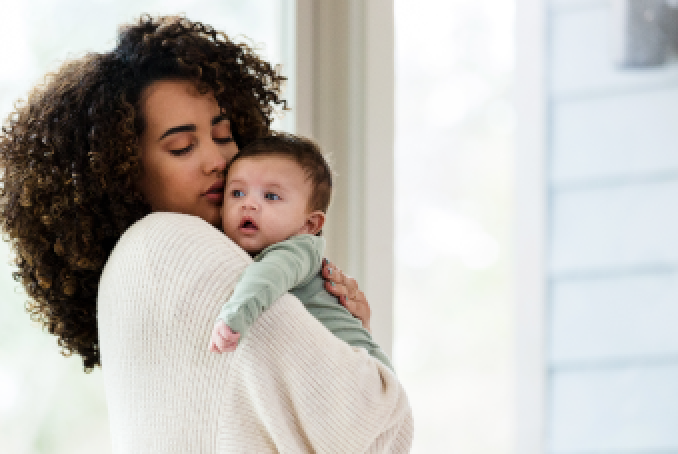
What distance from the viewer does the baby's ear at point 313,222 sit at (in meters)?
1.33

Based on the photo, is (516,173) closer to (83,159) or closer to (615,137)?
(615,137)

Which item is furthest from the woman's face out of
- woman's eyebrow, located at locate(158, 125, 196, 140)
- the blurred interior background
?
the blurred interior background

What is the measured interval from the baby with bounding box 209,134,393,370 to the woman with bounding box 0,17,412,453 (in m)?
0.05

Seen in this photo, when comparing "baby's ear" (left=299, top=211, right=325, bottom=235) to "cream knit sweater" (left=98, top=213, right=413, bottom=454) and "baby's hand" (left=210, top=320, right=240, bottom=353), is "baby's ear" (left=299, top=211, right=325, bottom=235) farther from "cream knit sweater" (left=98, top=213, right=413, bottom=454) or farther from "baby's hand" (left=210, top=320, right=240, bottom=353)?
"baby's hand" (left=210, top=320, right=240, bottom=353)

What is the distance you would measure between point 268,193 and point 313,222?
0.38ft

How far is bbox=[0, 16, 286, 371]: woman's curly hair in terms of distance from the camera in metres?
1.26

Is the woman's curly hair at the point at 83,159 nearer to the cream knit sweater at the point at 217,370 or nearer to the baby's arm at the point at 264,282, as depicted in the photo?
the cream knit sweater at the point at 217,370

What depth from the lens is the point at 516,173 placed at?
238 centimetres

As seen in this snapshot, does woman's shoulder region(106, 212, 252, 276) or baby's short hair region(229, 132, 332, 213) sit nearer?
woman's shoulder region(106, 212, 252, 276)

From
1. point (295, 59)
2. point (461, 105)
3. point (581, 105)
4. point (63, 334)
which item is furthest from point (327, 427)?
point (461, 105)

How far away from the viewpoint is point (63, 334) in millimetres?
1374

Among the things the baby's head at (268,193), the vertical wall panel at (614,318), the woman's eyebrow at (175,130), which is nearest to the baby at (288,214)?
the baby's head at (268,193)

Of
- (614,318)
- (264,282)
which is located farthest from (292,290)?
(614,318)

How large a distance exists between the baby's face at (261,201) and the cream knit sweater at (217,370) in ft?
0.33
